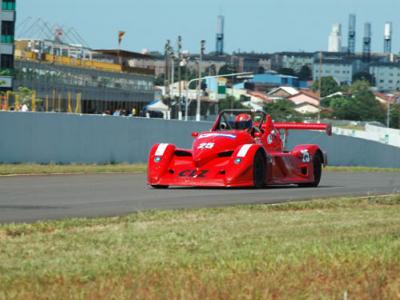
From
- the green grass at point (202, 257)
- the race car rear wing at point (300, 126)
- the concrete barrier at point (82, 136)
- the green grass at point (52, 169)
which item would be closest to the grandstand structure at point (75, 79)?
the concrete barrier at point (82, 136)

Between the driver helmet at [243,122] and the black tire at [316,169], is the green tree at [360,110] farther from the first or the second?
the driver helmet at [243,122]

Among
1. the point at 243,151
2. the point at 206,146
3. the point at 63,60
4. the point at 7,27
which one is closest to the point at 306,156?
the point at 243,151

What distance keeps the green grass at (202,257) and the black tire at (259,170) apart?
6.58 m

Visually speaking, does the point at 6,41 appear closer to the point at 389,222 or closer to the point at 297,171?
the point at 297,171

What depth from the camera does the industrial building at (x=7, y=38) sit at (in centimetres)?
6462

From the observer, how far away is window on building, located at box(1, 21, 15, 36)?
70000 mm

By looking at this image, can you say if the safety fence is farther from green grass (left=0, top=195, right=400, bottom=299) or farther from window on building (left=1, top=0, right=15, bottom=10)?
green grass (left=0, top=195, right=400, bottom=299)

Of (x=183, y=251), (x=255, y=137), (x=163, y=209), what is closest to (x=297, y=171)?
(x=255, y=137)

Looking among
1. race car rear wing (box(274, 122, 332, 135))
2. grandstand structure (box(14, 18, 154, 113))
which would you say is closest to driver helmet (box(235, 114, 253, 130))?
race car rear wing (box(274, 122, 332, 135))

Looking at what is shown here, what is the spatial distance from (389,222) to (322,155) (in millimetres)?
9950

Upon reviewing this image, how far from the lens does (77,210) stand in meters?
15.4

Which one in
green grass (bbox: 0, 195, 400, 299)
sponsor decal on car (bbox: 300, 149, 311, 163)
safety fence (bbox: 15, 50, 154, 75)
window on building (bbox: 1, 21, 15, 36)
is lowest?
green grass (bbox: 0, 195, 400, 299)

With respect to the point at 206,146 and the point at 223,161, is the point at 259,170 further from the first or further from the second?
the point at 206,146

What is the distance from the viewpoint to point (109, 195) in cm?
1870
